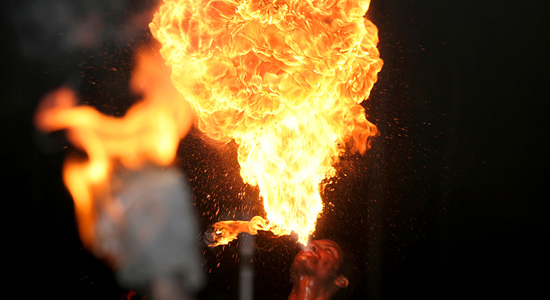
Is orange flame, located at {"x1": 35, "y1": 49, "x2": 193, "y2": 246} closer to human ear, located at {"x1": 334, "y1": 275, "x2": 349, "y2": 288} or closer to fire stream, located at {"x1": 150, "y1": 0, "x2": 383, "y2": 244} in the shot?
fire stream, located at {"x1": 150, "y1": 0, "x2": 383, "y2": 244}

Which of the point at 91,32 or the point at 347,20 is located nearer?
the point at 347,20

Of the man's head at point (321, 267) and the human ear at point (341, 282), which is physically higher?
the man's head at point (321, 267)

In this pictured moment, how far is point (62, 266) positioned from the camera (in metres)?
3.47

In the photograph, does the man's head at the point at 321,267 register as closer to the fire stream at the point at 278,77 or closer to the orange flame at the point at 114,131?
the fire stream at the point at 278,77

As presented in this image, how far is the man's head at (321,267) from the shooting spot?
296 cm

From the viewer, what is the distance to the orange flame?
348 cm

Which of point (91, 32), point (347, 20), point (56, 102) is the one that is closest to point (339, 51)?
point (347, 20)

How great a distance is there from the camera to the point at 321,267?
297 centimetres

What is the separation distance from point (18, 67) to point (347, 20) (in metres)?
2.68

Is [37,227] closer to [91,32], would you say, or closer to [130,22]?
[91,32]

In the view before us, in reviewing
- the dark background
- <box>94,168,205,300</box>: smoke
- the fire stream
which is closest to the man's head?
the fire stream

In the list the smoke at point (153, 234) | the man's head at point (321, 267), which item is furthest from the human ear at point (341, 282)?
the smoke at point (153, 234)

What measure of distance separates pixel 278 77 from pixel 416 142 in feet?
4.87

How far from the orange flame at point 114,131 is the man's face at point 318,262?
1702 mm
